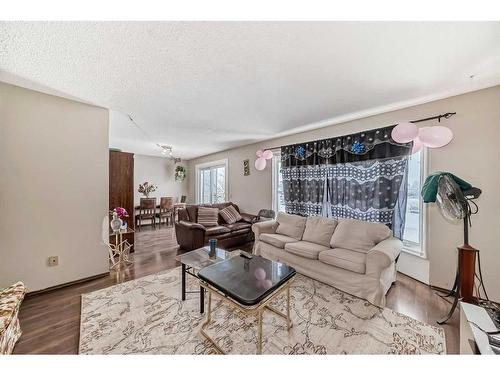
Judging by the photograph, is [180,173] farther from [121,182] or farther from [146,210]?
[121,182]

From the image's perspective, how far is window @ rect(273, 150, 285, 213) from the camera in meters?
Answer: 4.16

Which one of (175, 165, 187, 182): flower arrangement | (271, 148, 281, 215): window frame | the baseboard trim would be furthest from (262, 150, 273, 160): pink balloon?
(175, 165, 187, 182): flower arrangement

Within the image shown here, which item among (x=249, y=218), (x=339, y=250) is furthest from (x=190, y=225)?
(x=339, y=250)

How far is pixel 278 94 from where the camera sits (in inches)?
87.0

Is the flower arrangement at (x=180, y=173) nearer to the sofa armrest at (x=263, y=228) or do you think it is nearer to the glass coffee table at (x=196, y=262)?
the sofa armrest at (x=263, y=228)

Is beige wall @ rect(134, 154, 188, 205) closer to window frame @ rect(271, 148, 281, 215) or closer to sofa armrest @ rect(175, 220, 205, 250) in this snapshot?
sofa armrest @ rect(175, 220, 205, 250)

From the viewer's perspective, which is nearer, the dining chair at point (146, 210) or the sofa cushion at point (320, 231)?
the sofa cushion at point (320, 231)

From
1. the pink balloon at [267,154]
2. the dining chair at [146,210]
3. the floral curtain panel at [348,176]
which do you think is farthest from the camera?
the dining chair at [146,210]

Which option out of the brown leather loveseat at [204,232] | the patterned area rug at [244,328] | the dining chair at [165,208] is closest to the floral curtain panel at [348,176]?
the brown leather loveseat at [204,232]

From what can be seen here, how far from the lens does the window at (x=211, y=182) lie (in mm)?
5902

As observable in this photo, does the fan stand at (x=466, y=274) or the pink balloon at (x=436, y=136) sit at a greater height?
the pink balloon at (x=436, y=136)

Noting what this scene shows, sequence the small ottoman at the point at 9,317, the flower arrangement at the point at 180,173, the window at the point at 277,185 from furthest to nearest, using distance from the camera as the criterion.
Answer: the flower arrangement at the point at 180,173 < the window at the point at 277,185 < the small ottoman at the point at 9,317

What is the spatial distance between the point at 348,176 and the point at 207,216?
2772 mm

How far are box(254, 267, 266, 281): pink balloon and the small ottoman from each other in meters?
1.65
